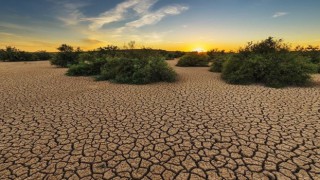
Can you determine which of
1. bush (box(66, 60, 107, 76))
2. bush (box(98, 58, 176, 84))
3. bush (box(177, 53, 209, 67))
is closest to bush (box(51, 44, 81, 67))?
bush (box(66, 60, 107, 76))

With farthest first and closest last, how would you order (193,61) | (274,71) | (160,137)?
(193,61) < (274,71) < (160,137)

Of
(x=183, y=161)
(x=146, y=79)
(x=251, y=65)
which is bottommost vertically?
(x=183, y=161)

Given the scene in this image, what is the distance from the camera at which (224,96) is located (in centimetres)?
727

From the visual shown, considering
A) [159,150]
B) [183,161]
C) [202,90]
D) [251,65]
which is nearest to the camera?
[183,161]

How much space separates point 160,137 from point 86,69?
10.9 m

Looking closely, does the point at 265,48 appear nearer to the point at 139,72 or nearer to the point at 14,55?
the point at 139,72

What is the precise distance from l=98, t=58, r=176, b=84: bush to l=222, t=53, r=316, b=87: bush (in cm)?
333

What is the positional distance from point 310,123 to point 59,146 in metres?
5.50

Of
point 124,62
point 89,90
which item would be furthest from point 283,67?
point 89,90

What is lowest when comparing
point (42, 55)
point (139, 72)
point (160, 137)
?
point (160, 137)

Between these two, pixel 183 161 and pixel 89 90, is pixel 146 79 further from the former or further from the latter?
pixel 183 161

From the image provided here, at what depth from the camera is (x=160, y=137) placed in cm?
401

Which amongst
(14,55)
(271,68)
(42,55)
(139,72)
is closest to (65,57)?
(139,72)

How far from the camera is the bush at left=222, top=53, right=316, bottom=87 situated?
9.23 m
